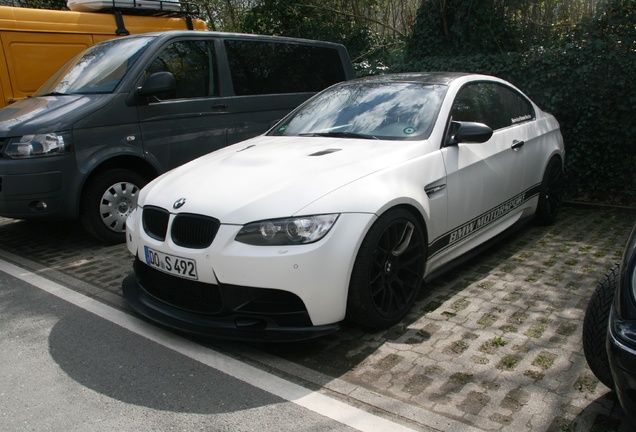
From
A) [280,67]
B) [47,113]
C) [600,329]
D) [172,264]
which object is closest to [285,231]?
[172,264]

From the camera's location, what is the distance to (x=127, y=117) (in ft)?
18.2

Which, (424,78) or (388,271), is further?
(424,78)

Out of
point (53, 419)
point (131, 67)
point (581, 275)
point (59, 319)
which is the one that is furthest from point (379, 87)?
point (53, 419)

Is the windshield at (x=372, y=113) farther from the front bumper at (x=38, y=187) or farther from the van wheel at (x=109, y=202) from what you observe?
→ the front bumper at (x=38, y=187)

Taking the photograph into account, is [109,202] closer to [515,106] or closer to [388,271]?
[388,271]

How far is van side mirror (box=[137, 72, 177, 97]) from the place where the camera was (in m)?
5.47

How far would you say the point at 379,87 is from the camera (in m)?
4.70

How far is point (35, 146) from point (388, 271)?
344 cm

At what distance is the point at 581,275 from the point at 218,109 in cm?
396

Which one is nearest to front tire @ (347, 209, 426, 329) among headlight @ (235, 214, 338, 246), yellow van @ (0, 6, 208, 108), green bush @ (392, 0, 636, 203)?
headlight @ (235, 214, 338, 246)

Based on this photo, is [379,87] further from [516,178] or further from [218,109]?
[218,109]

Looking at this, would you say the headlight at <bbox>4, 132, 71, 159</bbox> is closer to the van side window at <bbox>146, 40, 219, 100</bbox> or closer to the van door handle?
the van side window at <bbox>146, 40, 219, 100</bbox>

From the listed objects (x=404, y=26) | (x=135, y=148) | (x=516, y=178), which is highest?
(x=404, y=26)

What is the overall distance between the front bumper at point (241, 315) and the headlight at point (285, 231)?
11.0 inches
